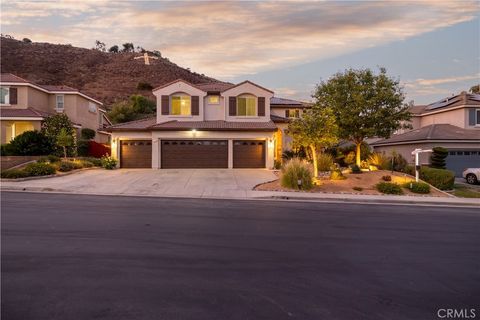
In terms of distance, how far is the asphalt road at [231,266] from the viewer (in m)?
5.27

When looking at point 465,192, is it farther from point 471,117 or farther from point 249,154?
point 471,117

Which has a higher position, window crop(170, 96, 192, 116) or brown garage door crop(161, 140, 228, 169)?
window crop(170, 96, 192, 116)

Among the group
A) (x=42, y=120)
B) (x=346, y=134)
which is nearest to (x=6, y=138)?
(x=42, y=120)

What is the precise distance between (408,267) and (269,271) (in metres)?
2.55

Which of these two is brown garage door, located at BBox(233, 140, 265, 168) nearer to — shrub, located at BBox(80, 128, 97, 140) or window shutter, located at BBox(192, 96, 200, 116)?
window shutter, located at BBox(192, 96, 200, 116)

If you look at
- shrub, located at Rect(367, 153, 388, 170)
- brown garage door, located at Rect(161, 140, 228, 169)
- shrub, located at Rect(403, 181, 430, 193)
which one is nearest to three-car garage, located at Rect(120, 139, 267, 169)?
brown garage door, located at Rect(161, 140, 228, 169)

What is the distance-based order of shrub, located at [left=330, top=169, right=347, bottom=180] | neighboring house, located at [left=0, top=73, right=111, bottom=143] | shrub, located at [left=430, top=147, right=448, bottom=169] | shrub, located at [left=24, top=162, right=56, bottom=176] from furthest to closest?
neighboring house, located at [left=0, top=73, right=111, bottom=143] → shrub, located at [left=430, top=147, right=448, bottom=169] → shrub, located at [left=24, top=162, right=56, bottom=176] → shrub, located at [left=330, top=169, right=347, bottom=180]

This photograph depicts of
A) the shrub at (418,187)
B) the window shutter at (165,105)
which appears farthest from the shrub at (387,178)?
the window shutter at (165,105)

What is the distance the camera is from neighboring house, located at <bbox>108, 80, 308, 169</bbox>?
3384 cm

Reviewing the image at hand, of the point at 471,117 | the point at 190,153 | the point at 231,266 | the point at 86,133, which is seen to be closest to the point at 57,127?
the point at 86,133

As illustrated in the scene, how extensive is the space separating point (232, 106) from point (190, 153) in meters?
5.52

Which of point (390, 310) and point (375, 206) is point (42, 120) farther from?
point (390, 310)

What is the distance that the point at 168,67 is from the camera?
98188 mm

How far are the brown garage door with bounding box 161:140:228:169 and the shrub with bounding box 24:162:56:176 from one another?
922 cm
